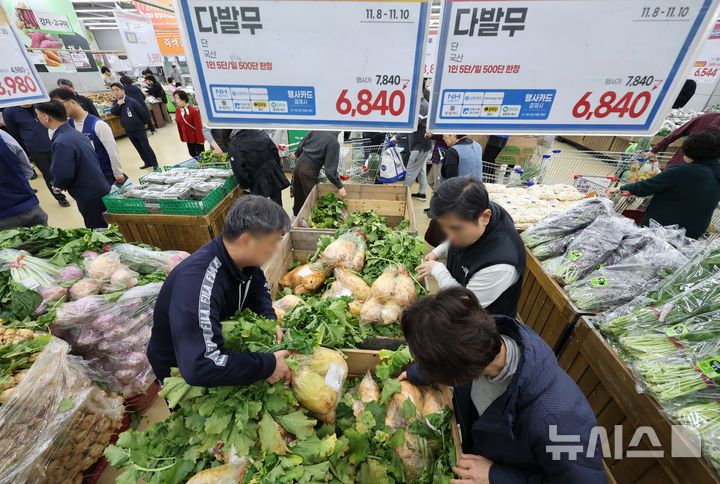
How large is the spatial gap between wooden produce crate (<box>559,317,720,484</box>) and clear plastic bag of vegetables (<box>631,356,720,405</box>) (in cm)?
10

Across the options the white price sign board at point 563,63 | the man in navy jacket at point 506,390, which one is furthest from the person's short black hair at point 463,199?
the man in navy jacket at point 506,390

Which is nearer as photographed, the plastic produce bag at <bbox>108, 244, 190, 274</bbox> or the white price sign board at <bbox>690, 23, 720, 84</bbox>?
→ the plastic produce bag at <bbox>108, 244, 190, 274</bbox>

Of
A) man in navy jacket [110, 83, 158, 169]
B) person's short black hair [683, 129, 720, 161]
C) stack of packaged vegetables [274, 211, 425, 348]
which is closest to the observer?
stack of packaged vegetables [274, 211, 425, 348]

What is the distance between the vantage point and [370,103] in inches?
64.3

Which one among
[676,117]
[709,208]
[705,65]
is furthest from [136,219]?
[705,65]

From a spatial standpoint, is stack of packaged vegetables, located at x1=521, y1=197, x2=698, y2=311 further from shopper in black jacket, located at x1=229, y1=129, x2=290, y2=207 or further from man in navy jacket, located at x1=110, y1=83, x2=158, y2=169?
man in navy jacket, located at x1=110, y1=83, x2=158, y2=169

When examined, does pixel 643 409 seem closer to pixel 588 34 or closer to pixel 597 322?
pixel 597 322

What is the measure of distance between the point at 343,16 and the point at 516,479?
2267 mm

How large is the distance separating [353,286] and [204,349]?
154 centimetres

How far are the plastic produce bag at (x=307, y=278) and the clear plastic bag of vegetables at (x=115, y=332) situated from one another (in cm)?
137

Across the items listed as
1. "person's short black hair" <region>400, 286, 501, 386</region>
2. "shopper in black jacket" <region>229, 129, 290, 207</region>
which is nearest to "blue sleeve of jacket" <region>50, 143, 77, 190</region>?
"shopper in black jacket" <region>229, 129, 290, 207</region>

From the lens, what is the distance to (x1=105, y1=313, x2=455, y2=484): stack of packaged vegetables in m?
1.51

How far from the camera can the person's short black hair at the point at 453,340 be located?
123cm

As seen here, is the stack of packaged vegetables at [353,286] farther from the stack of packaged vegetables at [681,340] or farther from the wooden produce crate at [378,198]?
the stack of packaged vegetables at [681,340]
